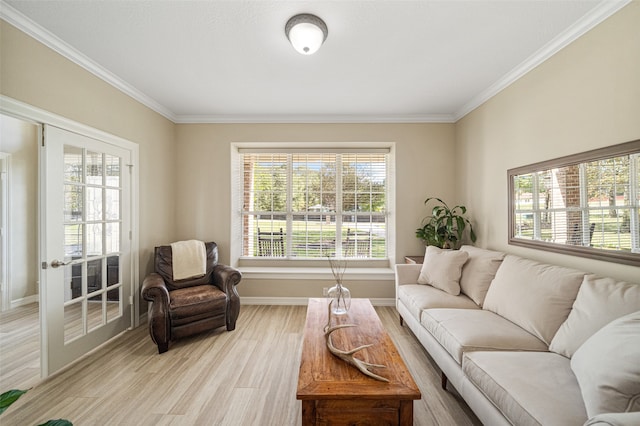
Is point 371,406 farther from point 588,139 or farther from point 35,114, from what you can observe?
point 35,114

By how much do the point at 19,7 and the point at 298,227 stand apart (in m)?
3.31

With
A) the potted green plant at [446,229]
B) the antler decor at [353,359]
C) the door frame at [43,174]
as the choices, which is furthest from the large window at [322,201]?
the antler decor at [353,359]

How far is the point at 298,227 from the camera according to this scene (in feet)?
13.6

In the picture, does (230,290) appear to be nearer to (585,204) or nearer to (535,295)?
(535,295)

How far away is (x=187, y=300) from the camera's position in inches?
106

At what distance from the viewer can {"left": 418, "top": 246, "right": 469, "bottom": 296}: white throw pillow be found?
2662 millimetres

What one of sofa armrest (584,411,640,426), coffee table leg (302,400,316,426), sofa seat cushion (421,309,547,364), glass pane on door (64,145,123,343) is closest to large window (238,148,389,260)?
glass pane on door (64,145,123,343)

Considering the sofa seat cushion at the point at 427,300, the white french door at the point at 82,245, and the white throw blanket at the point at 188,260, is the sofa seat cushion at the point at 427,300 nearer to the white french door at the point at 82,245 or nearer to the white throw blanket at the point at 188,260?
the white throw blanket at the point at 188,260

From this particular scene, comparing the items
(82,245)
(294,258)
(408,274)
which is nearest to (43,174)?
(82,245)

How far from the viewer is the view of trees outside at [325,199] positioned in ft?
13.6

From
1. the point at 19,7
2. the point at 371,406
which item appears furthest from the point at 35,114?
the point at 371,406

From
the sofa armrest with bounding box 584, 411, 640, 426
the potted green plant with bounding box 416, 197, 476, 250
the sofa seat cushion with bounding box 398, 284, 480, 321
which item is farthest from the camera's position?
the potted green plant with bounding box 416, 197, 476, 250

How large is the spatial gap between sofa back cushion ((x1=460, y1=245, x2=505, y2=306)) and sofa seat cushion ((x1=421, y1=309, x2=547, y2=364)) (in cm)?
29

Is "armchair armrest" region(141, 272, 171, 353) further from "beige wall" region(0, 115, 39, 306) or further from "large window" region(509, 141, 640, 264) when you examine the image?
"large window" region(509, 141, 640, 264)
